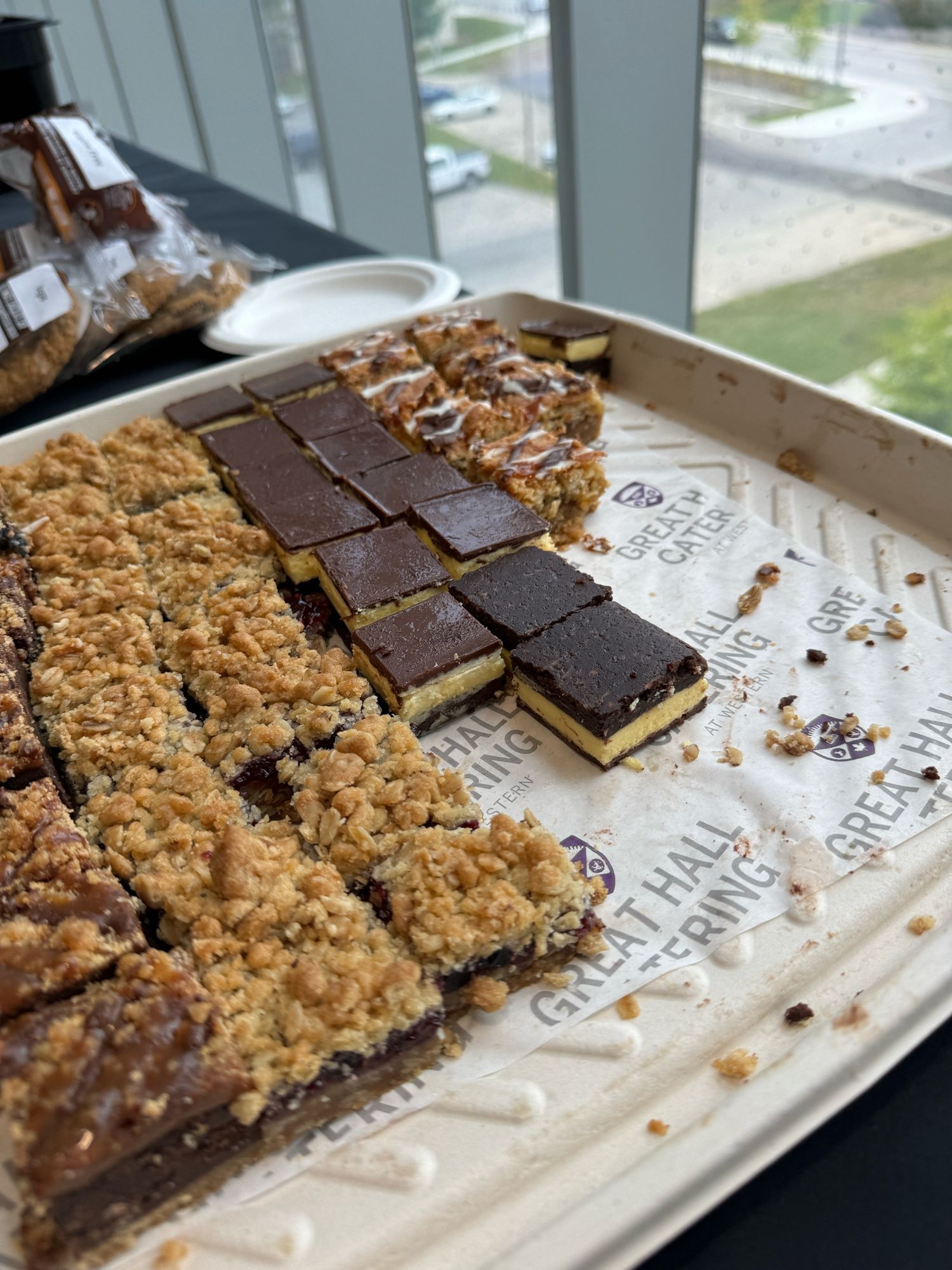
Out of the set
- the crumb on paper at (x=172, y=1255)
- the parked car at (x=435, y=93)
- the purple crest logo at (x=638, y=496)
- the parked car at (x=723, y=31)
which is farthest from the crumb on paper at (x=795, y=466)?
the parked car at (x=435, y=93)

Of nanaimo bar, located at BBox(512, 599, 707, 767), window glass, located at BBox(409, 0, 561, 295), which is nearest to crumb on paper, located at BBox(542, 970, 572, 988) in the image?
nanaimo bar, located at BBox(512, 599, 707, 767)

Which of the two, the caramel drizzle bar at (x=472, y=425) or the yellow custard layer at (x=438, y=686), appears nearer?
the yellow custard layer at (x=438, y=686)

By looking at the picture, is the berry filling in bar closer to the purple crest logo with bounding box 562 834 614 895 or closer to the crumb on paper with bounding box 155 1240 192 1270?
the purple crest logo with bounding box 562 834 614 895

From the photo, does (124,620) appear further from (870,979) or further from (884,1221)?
(884,1221)

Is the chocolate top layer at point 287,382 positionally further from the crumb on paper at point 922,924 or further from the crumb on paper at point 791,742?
the crumb on paper at point 922,924

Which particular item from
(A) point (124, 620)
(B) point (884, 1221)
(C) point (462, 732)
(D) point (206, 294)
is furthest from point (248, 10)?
(B) point (884, 1221)

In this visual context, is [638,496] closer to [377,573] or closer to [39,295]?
[377,573]
